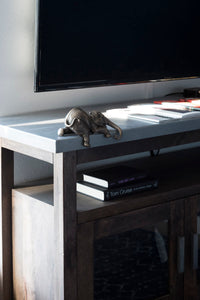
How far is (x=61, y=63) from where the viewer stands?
211 cm

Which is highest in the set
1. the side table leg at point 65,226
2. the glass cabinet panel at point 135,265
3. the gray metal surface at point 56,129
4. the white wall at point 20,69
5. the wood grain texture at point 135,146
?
the white wall at point 20,69

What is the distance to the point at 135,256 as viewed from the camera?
214 centimetres

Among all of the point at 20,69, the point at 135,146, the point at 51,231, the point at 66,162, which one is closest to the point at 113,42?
the point at 20,69

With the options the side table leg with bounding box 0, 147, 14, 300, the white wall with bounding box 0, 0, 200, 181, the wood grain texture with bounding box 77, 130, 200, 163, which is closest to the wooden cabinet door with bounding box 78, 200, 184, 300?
the wood grain texture with bounding box 77, 130, 200, 163

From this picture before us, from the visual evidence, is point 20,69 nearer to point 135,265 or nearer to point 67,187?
point 67,187

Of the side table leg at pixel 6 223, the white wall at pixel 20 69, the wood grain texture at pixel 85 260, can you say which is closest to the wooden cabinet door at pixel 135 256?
the wood grain texture at pixel 85 260

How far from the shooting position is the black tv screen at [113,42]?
6.80 ft

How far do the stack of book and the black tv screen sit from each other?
0.36m

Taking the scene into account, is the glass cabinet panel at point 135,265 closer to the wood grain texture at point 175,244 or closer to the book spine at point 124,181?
the wood grain texture at point 175,244

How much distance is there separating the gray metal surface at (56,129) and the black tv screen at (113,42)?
136mm

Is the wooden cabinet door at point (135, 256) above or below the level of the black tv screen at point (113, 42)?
below

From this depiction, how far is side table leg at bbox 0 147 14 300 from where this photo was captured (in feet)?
6.78

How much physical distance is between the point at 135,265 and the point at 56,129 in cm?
61

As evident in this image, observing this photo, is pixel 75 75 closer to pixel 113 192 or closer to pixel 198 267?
pixel 113 192
